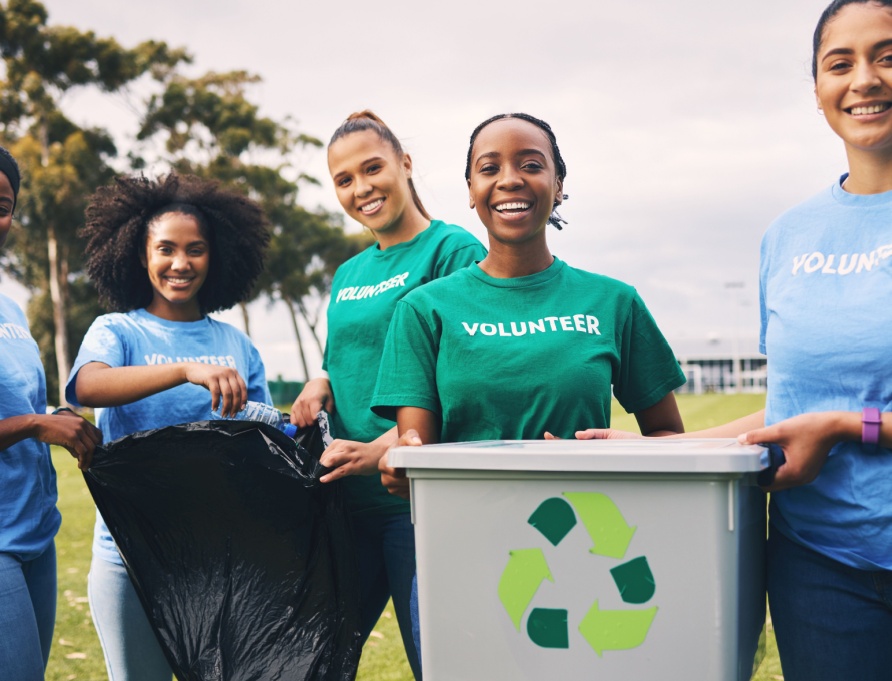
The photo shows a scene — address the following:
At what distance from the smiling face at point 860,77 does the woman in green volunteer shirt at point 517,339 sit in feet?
1.99

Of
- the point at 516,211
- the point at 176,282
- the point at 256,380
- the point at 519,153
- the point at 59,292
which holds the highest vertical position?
the point at 59,292

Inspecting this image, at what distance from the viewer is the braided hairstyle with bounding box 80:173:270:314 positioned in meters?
2.90

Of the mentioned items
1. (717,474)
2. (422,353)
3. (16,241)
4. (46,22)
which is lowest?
(717,474)

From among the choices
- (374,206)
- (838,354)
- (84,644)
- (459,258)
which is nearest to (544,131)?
(459,258)

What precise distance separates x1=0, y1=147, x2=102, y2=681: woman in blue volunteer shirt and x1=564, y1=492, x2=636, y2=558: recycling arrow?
138 centimetres

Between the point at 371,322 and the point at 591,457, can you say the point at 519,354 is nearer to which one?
the point at 591,457

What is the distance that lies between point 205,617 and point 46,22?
23.8 m

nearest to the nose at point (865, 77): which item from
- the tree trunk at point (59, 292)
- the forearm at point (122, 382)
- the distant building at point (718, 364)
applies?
the forearm at point (122, 382)

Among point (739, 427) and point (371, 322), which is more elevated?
point (371, 322)

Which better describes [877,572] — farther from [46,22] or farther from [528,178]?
[46,22]

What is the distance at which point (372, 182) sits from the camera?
267cm

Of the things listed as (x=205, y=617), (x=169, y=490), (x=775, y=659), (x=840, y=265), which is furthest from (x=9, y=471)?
(x=775, y=659)

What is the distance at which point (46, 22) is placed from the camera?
2236cm

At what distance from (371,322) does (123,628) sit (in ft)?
3.68
